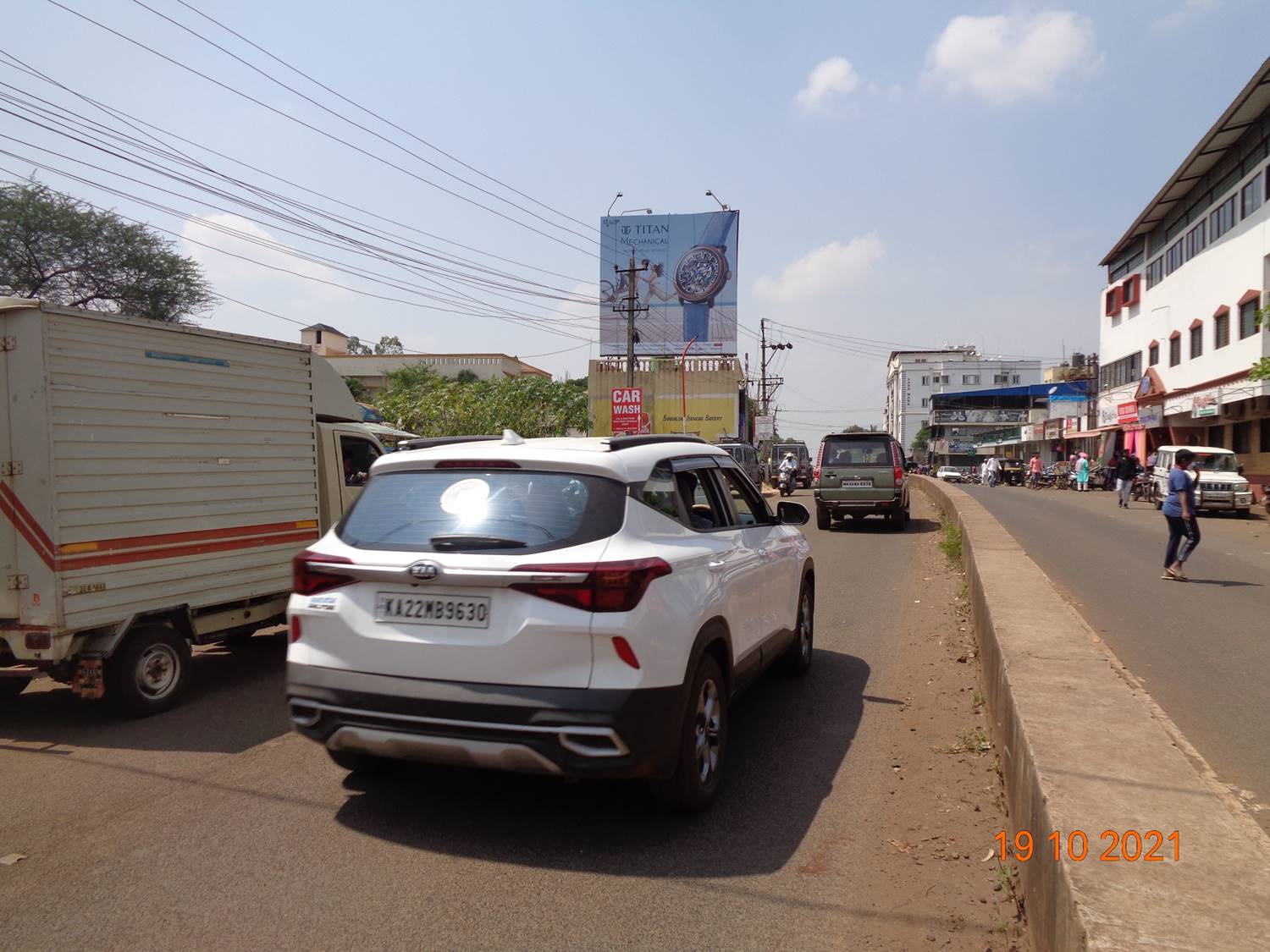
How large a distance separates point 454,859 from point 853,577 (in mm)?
9047

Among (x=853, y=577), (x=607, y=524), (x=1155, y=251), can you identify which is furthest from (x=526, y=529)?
(x=1155, y=251)

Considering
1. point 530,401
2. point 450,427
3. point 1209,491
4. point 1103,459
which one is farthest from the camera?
point 530,401

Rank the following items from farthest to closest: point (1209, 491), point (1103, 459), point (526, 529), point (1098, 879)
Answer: point (1103, 459) → point (1209, 491) → point (526, 529) → point (1098, 879)

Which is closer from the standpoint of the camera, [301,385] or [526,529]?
[526,529]

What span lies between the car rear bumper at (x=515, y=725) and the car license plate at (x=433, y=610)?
0.25 m

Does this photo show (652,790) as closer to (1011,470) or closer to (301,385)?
(301,385)

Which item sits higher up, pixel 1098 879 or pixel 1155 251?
pixel 1155 251

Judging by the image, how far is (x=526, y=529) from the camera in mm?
3936

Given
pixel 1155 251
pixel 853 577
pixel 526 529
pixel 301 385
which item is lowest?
pixel 853 577

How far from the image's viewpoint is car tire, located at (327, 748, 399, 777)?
4.57 metres

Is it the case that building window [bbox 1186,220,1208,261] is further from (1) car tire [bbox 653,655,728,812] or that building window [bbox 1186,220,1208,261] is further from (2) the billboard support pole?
(1) car tire [bbox 653,655,728,812]

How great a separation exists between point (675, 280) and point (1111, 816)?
45.2 m

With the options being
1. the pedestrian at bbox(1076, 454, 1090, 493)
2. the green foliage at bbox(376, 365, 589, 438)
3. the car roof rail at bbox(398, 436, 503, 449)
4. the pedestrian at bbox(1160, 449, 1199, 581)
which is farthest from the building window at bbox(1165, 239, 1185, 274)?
the car roof rail at bbox(398, 436, 503, 449)

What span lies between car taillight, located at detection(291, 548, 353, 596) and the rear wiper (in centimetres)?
42
